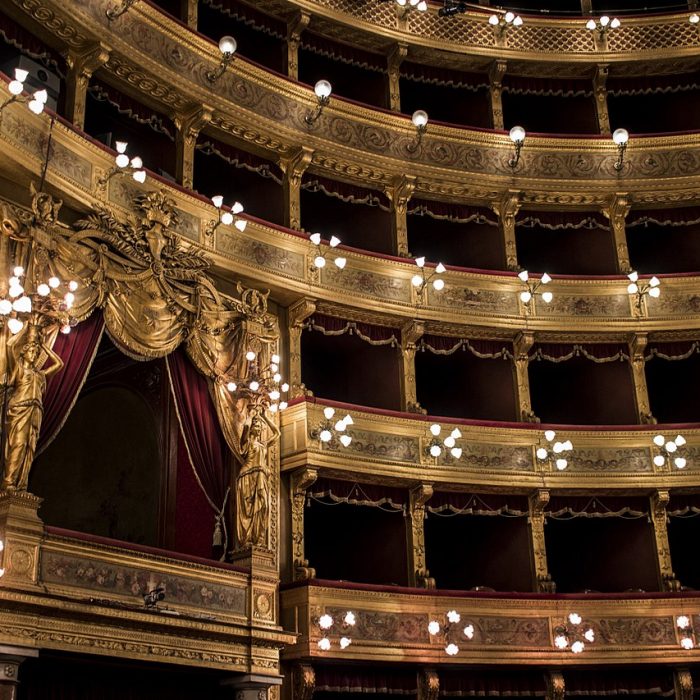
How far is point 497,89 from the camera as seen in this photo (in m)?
20.9

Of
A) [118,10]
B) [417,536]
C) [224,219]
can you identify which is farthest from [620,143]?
[118,10]

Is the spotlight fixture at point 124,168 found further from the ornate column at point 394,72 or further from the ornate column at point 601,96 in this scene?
the ornate column at point 601,96

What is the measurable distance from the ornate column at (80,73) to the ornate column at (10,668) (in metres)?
7.52

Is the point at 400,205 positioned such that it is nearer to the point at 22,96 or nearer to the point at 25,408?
the point at 22,96

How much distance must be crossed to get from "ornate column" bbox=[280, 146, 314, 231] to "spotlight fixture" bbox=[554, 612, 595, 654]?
7840mm

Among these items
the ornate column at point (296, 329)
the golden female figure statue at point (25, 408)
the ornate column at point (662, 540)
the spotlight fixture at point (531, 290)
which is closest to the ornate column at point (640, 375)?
the ornate column at point (662, 540)

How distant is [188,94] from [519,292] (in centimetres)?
693

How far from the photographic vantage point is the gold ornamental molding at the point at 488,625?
49.1 ft

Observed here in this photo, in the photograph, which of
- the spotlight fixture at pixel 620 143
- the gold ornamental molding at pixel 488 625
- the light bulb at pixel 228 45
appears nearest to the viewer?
the gold ornamental molding at pixel 488 625

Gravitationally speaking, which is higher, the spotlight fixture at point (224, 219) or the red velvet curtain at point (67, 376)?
the spotlight fixture at point (224, 219)

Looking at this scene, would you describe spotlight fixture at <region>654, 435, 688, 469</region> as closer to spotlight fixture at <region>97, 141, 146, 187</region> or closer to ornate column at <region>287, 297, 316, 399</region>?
ornate column at <region>287, 297, 316, 399</region>

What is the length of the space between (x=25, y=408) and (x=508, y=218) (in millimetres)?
10825

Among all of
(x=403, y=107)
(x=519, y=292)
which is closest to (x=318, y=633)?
(x=519, y=292)

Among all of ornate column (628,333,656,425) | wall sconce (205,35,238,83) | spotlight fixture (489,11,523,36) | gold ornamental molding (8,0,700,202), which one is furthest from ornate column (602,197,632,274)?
wall sconce (205,35,238,83)
